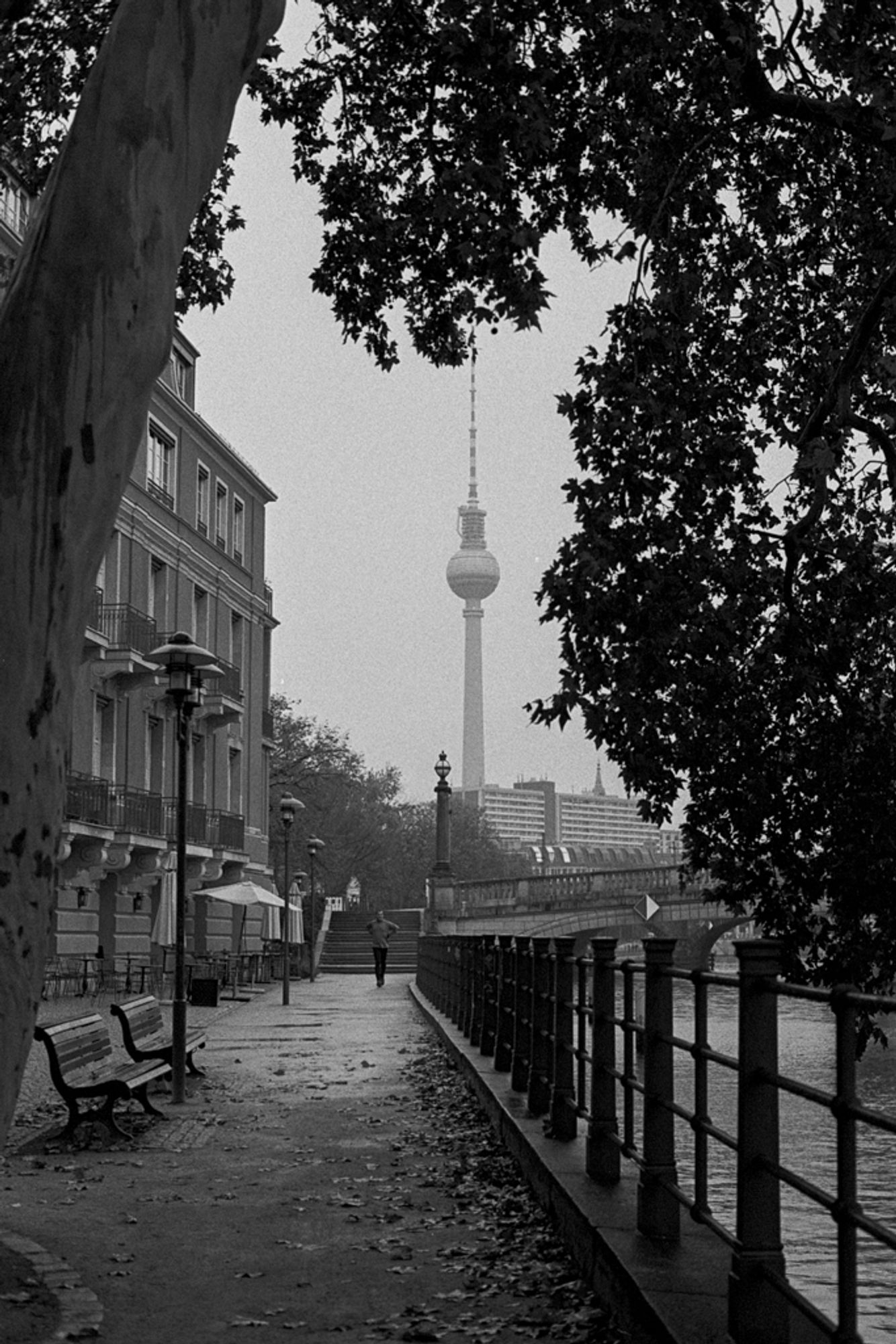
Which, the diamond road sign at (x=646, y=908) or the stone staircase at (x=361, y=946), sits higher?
the diamond road sign at (x=646, y=908)

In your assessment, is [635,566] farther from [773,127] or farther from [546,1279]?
[546,1279]

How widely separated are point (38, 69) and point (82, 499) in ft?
28.5

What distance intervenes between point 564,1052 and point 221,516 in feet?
127

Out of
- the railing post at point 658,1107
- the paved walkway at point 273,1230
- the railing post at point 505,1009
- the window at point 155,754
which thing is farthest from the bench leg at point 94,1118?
the window at point 155,754

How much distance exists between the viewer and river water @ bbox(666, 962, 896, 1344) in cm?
678

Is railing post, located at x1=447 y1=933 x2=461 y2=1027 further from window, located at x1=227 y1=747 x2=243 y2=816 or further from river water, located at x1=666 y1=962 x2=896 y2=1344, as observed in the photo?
window, located at x1=227 y1=747 x2=243 y2=816

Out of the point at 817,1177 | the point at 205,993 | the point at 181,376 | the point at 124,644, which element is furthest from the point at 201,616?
the point at 817,1177

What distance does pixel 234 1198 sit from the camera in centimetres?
941

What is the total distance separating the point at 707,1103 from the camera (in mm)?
6160

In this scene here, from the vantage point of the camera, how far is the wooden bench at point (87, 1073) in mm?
11047

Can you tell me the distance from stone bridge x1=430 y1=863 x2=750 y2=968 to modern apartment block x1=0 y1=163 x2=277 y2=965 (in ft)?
43.5

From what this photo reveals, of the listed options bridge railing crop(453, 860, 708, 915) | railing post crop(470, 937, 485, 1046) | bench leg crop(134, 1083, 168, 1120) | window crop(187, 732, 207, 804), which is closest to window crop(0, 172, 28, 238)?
window crop(187, 732, 207, 804)

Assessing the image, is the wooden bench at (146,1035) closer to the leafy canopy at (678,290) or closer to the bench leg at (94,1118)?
the bench leg at (94,1118)

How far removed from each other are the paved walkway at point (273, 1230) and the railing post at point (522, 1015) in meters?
0.68
